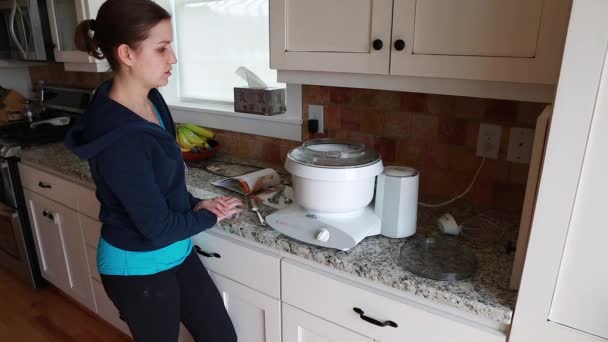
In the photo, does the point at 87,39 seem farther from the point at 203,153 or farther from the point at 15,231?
the point at 15,231

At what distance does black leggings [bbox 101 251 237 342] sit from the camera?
1.24 metres

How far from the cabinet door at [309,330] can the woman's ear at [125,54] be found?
81cm

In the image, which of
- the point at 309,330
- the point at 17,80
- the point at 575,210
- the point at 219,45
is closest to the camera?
the point at 575,210

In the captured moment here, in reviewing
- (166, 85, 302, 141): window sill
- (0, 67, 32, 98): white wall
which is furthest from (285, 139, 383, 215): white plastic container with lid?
(0, 67, 32, 98): white wall

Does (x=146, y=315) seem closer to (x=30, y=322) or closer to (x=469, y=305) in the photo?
(x=469, y=305)

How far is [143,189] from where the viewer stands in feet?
3.49

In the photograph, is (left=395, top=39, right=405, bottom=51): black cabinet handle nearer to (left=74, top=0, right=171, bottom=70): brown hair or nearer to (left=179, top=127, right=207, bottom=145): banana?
(left=74, top=0, right=171, bottom=70): brown hair

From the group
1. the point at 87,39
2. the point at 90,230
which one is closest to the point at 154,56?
the point at 87,39

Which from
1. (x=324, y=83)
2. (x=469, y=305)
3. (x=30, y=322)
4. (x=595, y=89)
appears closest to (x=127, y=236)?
(x=324, y=83)

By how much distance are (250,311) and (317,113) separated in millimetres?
818

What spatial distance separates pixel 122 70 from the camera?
113 cm

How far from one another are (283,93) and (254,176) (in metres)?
0.48

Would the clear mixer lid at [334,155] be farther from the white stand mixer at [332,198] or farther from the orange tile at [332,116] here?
the orange tile at [332,116]

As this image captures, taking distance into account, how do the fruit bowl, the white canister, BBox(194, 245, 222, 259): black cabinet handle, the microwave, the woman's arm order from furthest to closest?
the microwave < the fruit bowl < BBox(194, 245, 222, 259): black cabinet handle < the white canister < the woman's arm
